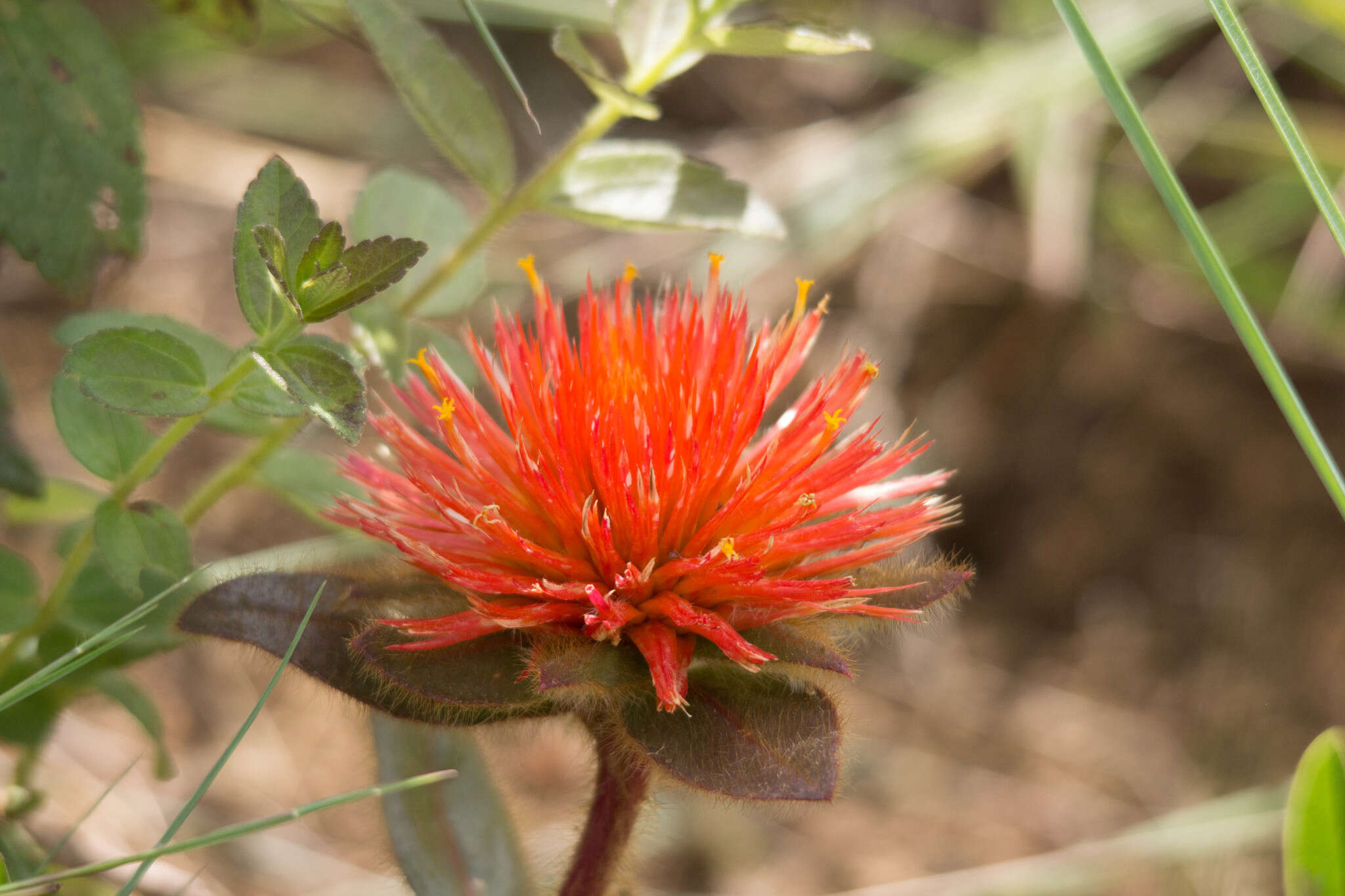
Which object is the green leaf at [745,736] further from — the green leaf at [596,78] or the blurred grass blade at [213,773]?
the green leaf at [596,78]

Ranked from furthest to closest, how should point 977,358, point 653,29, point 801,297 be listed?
point 977,358 < point 653,29 < point 801,297

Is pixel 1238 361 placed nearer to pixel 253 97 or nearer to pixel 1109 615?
pixel 1109 615

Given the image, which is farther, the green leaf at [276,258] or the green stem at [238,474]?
the green stem at [238,474]

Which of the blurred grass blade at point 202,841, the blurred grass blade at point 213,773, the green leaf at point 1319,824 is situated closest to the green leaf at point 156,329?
the blurred grass blade at point 213,773

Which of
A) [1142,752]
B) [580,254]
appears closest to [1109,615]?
[1142,752]

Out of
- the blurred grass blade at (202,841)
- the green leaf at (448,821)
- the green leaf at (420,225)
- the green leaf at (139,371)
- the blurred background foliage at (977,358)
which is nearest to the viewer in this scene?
the blurred grass blade at (202,841)

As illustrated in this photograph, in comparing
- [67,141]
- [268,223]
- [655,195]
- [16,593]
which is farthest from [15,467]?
[655,195]

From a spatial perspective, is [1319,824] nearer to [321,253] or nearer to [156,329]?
[321,253]

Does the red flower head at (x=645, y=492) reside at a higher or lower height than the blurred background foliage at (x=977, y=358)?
lower
